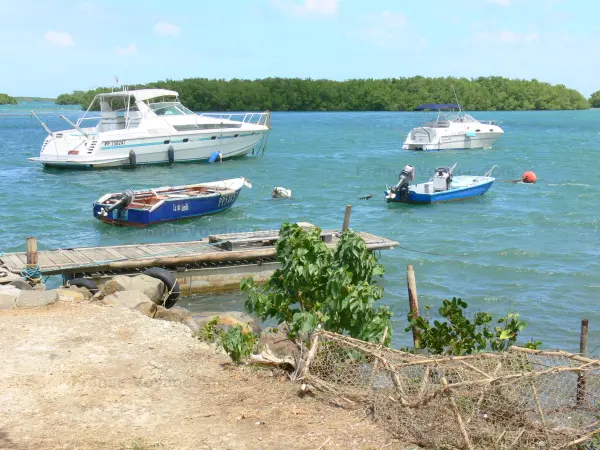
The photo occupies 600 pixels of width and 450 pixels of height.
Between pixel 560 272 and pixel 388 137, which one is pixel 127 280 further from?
pixel 388 137

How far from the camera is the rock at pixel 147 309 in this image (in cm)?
1200

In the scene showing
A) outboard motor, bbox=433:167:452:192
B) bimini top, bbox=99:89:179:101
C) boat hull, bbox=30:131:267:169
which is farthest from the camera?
bimini top, bbox=99:89:179:101

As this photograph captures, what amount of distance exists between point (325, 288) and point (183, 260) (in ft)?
24.9

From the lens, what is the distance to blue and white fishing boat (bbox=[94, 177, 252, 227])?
24.0 metres

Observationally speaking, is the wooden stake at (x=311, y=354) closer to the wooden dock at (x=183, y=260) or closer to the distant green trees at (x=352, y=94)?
the wooden dock at (x=183, y=260)

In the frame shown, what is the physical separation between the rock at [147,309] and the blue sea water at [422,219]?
3.76 meters

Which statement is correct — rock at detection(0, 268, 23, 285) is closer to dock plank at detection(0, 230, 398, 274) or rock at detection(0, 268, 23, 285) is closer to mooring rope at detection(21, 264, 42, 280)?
mooring rope at detection(21, 264, 42, 280)

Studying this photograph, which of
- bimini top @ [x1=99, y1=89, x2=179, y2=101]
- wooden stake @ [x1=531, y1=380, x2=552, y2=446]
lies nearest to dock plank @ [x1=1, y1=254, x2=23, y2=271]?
wooden stake @ [x1=531, y1=380, x2=552, y2=446]

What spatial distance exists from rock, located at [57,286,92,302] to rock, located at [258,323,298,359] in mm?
3261

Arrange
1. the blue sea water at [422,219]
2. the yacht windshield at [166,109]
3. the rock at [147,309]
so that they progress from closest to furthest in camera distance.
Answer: the rock at [147,309] → the blue sea water at [422,219] → the yacht windshield at [166,109]

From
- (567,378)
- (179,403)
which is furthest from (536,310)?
(179,403)

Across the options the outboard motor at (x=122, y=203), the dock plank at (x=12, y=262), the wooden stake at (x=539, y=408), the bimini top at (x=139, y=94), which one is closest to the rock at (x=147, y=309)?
the dock plank at (x=12, y=262)

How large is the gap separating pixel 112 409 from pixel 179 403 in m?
0.68

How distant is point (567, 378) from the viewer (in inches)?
337
